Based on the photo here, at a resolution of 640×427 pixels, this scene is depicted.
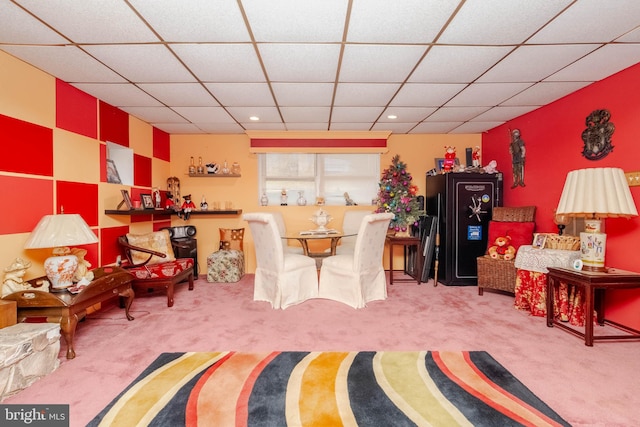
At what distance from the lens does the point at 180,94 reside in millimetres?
3465

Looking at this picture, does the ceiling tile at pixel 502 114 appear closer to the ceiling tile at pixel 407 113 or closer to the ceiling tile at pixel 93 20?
the ceiling tile at pixel 407 113

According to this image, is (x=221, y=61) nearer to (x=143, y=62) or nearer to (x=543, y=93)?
(x=143, y=62)

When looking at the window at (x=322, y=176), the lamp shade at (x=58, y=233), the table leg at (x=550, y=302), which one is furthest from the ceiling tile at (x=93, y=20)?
the table leg at (x=550, y=302)

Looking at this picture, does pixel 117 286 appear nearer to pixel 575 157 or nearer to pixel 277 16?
pixel 277 16

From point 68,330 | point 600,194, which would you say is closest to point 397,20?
point 600,194

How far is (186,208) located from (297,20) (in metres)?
3.69

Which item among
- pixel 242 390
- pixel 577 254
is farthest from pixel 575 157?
pixel 242 390

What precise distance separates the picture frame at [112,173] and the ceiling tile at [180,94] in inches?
44.8

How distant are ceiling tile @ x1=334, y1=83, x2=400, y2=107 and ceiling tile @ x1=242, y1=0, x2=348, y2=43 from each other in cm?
96

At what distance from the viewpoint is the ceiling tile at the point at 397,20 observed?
6.41 feet

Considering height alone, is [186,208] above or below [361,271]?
above

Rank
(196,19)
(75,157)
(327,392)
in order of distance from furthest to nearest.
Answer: (75,157) → (196,19) → (327,392)

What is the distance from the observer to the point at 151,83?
315 centimetres

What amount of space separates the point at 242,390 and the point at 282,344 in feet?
2.20
